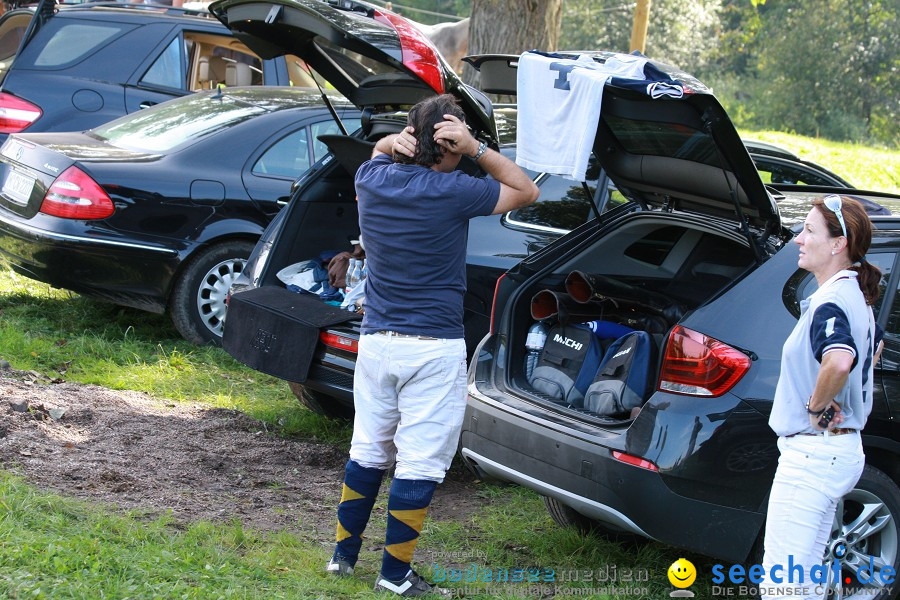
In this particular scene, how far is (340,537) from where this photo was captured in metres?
4.04

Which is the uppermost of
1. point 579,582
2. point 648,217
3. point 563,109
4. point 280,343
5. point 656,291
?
point 563,109

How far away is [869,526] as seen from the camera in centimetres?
386

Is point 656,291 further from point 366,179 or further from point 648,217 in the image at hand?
point 366,179

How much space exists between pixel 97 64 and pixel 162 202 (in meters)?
2.83

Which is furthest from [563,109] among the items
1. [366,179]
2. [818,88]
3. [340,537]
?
[818,88]

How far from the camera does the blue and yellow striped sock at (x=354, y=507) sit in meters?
4.00

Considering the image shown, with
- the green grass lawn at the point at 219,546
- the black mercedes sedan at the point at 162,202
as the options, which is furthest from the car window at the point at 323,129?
the green grass lawn at the point at 219,546

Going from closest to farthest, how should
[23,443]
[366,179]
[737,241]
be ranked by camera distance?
1. [366,179]
2. [737,241]
3. [23,443]

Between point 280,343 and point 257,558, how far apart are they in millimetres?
1349

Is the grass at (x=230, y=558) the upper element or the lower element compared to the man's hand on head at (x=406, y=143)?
lower

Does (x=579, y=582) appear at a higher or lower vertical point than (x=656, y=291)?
lower

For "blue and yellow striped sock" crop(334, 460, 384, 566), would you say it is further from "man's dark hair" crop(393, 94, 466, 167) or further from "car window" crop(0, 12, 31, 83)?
"car window" crop(0, 12, 31, 83)

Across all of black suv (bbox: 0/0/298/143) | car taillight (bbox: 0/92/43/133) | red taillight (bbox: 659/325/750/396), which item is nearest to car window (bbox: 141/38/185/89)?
black suv (bbox: 0/0/298/143)

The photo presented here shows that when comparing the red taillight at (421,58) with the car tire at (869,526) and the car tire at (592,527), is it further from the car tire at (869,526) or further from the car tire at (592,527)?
the car tire at (869,526)
